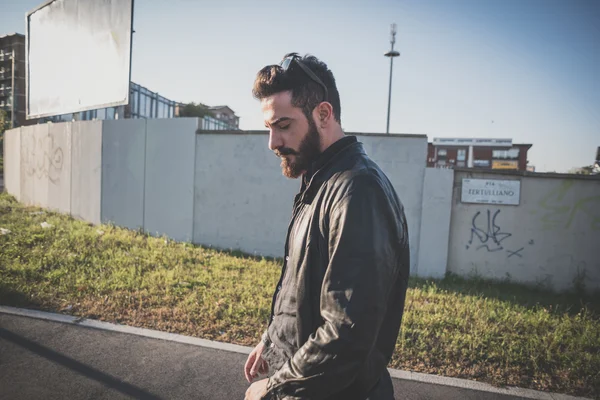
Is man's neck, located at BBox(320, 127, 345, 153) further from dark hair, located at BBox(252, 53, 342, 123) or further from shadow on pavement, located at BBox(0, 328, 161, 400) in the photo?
shadow on pavement, located at BBox(0, 328, 161, 400)

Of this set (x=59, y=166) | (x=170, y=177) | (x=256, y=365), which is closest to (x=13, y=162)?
(x=59, y=166)

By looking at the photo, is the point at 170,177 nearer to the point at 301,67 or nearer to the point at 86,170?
the point at 86,170

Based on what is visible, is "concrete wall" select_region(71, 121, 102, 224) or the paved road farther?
"concrete wall" select_region(71, 121, 102, 224)

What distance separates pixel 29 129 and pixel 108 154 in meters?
6.05

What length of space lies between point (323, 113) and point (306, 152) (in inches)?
7.1

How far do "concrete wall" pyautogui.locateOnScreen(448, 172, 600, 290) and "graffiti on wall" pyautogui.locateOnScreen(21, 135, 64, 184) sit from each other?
40.7 ft

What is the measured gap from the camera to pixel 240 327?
420 centimetres

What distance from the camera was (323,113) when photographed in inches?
55.6

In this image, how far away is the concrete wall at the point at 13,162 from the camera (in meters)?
13.9

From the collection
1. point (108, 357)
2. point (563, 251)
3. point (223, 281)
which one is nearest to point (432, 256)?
point (563, 251)

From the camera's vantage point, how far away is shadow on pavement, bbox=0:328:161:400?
2.93m

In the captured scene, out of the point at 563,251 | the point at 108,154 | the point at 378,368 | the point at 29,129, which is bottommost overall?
the point at 563,251

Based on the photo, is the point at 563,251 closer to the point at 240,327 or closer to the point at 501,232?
the point at 501,232

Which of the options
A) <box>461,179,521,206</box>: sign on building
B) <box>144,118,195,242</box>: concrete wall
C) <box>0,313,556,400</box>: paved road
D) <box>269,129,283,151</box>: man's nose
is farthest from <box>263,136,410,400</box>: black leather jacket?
<box>144,118,195,242</box>: concrete wall
